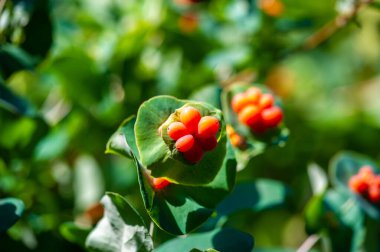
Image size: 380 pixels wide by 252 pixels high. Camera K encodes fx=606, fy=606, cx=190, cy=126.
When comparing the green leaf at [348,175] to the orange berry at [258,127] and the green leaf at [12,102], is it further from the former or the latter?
the green leaf at [12,102]

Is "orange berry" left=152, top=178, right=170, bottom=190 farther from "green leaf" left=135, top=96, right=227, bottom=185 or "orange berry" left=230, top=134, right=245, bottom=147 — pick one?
"orange berry" left=230, top=134, right=245, bottom=147

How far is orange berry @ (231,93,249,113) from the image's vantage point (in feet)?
2.87

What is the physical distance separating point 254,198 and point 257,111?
0.15 meters

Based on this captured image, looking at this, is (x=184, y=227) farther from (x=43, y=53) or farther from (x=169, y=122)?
(x=43, y=53)

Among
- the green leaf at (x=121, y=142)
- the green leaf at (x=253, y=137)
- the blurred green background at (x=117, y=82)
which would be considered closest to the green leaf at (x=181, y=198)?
the green leaf at (x=121, y=142)

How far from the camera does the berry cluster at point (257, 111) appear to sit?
864 mm

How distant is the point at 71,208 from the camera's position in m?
1.22

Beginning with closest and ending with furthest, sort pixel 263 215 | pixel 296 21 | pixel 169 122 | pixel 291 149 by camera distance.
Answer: pixel 169 122 → pixel 296 21 → pixel 291 149 → pixel 263 215

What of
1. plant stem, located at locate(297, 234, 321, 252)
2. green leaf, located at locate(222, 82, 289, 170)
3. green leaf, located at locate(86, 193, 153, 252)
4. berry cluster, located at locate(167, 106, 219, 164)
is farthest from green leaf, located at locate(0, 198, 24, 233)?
plant stem, located at locate(297, 234, 321, 252)

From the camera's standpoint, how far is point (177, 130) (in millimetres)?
669

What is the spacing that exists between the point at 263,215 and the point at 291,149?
9.0 inches

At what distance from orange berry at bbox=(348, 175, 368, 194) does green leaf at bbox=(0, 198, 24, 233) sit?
1.66 ft

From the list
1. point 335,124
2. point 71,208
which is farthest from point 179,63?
point 335,124

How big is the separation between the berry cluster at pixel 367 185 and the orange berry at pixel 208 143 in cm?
35
